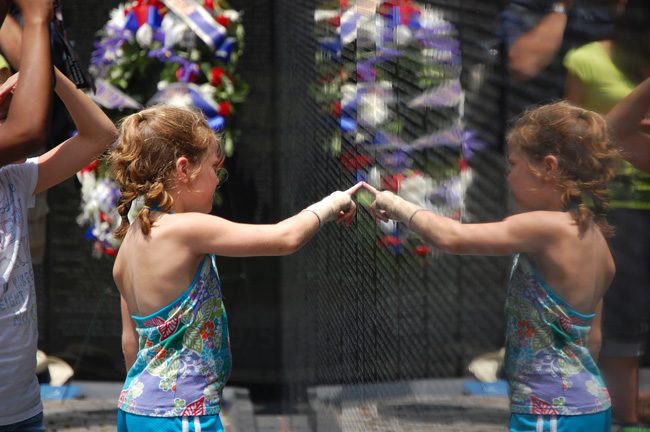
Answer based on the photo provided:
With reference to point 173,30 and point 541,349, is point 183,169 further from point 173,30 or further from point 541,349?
point 173,30

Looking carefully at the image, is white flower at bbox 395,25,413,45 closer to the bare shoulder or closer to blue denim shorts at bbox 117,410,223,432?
the bare shoulder

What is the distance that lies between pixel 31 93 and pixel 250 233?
21.6 inches

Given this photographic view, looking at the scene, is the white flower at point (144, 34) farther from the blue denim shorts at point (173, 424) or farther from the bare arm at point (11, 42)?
the blue denim shorts at point (173, 424)

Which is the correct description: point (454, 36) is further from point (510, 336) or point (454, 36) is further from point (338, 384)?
point (338, 384)

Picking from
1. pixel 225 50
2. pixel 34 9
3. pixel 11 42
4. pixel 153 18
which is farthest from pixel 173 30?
pixel 34 9

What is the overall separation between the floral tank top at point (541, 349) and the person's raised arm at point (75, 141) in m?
1.56

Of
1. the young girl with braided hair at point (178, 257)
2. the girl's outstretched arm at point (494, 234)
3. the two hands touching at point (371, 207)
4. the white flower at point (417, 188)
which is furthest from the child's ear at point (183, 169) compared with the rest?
the girl's outstretched arm at point (494, 234)

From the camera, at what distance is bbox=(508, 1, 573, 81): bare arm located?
1.06 metres

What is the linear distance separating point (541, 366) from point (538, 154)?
282 mm

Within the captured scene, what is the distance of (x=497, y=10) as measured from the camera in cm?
117

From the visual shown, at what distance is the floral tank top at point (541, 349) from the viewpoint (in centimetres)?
123

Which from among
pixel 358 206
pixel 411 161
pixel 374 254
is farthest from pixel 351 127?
pixel 411 161

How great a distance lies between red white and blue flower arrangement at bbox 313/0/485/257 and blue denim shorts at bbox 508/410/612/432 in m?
0.29

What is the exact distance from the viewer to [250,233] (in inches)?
87.2
